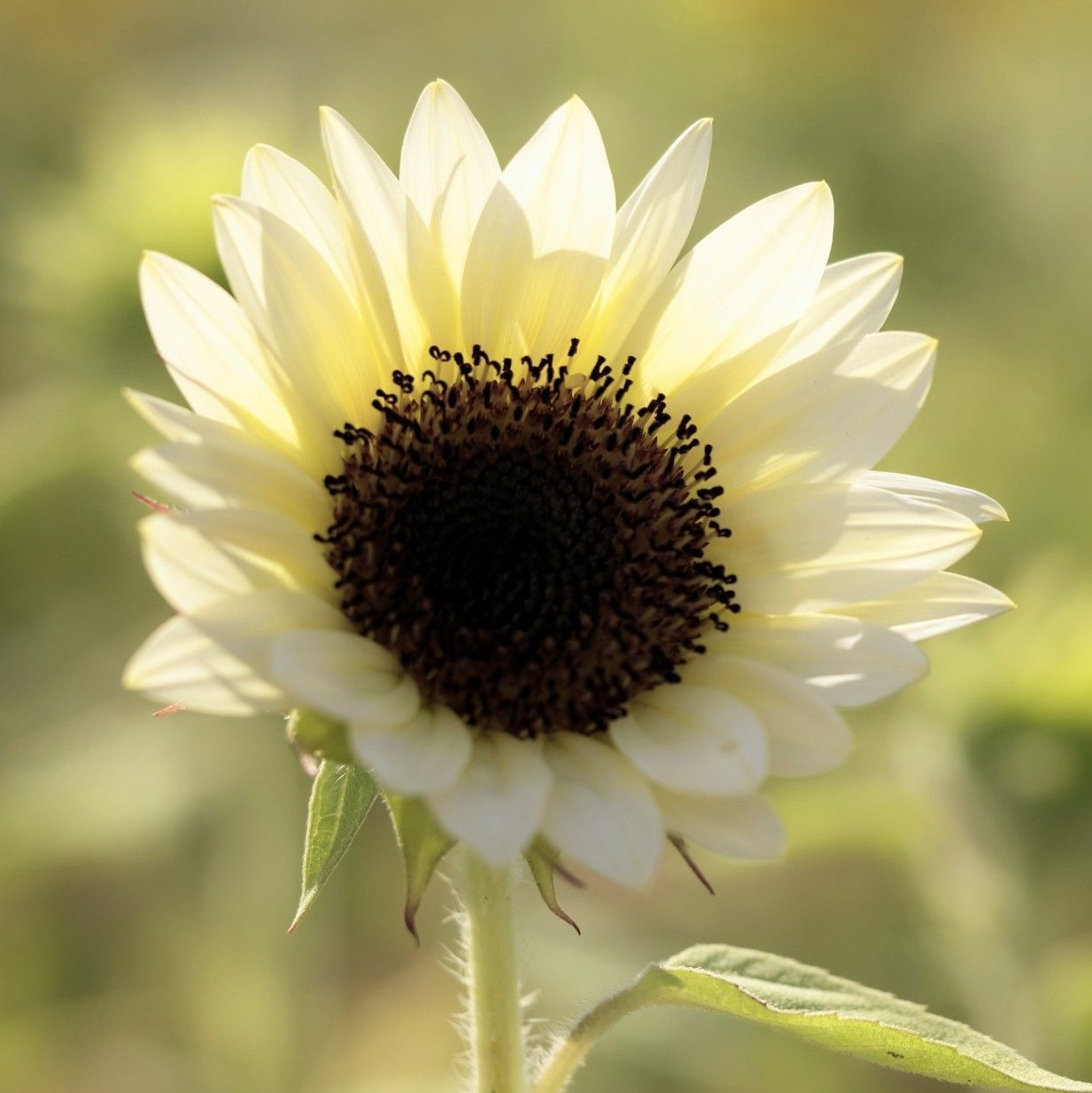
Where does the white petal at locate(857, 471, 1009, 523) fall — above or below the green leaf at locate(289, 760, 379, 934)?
above

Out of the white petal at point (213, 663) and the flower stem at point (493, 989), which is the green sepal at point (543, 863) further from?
the white petal at point (213, 663)

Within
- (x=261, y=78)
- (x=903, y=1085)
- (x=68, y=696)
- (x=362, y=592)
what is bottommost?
(x=903, y=1085)

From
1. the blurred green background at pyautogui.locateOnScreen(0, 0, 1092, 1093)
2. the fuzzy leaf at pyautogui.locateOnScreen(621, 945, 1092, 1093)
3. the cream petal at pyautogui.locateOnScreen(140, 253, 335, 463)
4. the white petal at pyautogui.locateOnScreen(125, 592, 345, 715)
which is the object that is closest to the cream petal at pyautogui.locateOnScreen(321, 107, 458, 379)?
the cream petal at pyautogui.locateOnScreen(140, 253, 335, 463)

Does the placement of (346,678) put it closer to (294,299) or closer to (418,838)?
(418,838)

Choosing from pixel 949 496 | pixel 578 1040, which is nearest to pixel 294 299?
pixel 949 496

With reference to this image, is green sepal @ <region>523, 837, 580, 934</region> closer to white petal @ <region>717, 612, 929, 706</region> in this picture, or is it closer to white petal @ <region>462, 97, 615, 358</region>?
white petal @ <region>717, 612, 929, 706</region>

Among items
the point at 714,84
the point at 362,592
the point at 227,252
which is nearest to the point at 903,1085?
the point at 362,592

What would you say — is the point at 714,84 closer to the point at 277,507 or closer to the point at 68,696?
the point at 68,696
